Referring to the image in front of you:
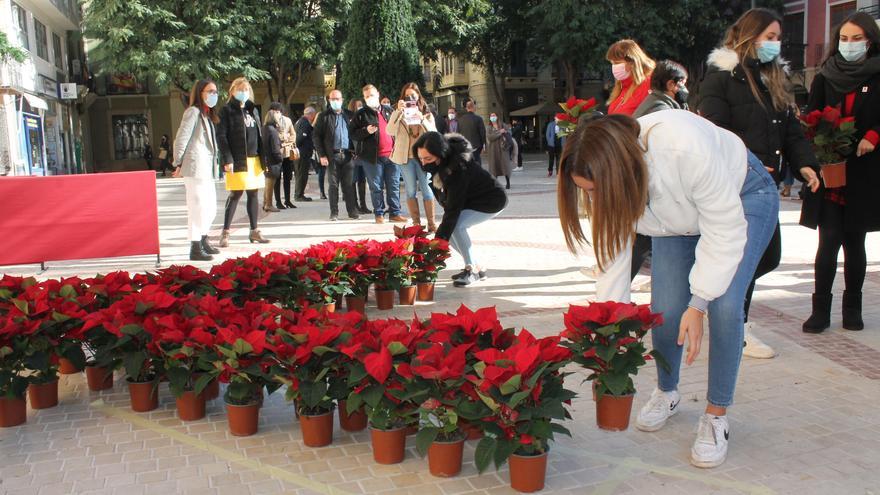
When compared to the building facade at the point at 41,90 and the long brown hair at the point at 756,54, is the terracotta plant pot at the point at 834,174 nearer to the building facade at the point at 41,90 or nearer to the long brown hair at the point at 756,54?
the long brown hair at the point at 756,54

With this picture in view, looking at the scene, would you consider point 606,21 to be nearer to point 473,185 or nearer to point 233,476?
point 473,185

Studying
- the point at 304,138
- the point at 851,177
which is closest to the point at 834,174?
the point at 851,177

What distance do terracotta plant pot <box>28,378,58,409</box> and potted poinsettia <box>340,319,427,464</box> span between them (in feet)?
5.95

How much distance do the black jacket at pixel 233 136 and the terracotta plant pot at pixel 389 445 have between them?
622 cm

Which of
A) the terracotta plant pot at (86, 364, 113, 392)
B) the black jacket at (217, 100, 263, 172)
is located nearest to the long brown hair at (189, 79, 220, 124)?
the black jacket at (217, 100, 263, 172)

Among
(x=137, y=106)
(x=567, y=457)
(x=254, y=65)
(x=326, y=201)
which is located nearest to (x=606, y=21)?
(x=254, y=65)

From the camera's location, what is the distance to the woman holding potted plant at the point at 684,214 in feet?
9.30

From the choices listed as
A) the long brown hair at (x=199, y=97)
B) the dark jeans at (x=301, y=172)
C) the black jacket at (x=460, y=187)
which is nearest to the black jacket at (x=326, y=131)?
the dark jeans at (x=301, y=172)

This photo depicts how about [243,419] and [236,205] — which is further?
[236,205]

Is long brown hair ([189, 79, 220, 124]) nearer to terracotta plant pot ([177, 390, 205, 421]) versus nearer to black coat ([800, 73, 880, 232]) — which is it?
terracotta plant pot ([177, 390, 205, 421])

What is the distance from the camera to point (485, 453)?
3.03 meters

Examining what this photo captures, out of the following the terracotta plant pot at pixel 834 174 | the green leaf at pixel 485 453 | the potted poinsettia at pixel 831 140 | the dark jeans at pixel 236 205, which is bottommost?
the green leaf at pixel 485 453

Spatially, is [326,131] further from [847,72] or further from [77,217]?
[847,72]

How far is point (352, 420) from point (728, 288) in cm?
175
